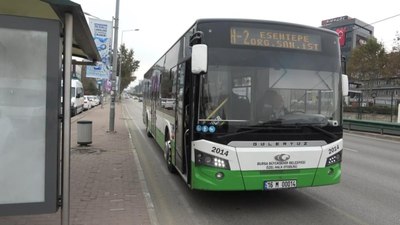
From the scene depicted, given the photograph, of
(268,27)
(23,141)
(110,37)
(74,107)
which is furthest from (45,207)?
(74,107)

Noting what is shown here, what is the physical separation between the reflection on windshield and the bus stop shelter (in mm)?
2336

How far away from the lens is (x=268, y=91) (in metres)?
6.21

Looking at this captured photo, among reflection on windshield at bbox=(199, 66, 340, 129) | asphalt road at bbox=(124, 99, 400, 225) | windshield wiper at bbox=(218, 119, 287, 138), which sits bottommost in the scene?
asphalt road at bbox=(124, 99, 400, 225)

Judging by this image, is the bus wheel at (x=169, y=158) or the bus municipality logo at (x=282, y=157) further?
the bus wheel at (x=169, y=158)

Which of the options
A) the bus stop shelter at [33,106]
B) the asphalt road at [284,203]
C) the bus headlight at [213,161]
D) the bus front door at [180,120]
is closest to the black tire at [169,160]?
the asphalt road at [284,203]

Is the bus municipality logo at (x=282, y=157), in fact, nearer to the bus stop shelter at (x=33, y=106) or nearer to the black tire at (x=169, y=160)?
the bus stop shelter at (x=33, y=106)

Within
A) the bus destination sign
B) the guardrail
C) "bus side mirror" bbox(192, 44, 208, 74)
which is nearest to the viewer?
"bus side mirror" bbox(192, 44, 208, 74)

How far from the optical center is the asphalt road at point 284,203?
600 cm

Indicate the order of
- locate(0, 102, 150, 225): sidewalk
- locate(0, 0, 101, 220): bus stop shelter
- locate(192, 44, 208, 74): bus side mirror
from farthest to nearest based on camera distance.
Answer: locate(192, 44, 208, 74): bus side mirror < locate(0, 102, 150, 225): sidewalk < locate(0, 0, 101, 220): bus stop shelter

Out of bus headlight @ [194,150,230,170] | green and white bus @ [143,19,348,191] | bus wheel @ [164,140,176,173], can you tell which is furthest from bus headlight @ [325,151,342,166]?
bus wheel @ [164,140,176,173]

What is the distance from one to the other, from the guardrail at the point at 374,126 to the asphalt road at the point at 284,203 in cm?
1280

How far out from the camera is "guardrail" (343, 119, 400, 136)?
69.9 feet

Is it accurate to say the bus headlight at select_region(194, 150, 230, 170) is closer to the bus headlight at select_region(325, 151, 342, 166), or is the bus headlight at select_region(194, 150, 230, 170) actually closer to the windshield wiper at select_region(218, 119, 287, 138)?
the windshield wiper at select_region(218, 119, 287, 138)

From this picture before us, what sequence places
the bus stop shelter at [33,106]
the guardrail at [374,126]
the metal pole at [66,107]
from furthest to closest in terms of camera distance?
the guardrail at [374,126]
the metal pole at [66,107]
the bus stop shelter at [33,106]
